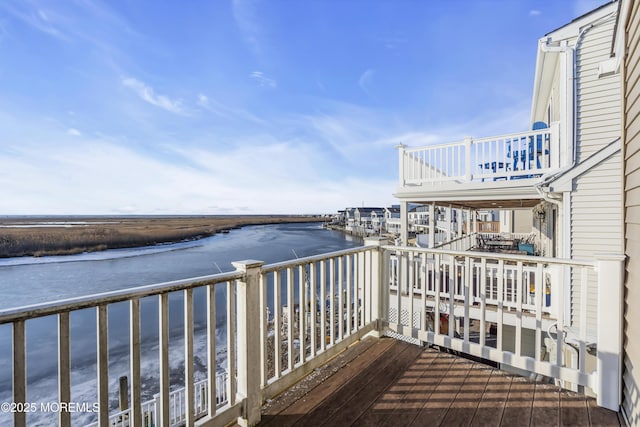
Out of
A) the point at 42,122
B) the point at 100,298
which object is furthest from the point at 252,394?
the point at 42,122

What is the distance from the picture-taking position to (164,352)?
4.49ft

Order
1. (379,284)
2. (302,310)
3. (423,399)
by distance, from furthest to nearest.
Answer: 1. (379,284)
2. (302,310)
3. (423,399)

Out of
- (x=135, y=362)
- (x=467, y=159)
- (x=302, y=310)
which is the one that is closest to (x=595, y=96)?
(x=467, y=159)

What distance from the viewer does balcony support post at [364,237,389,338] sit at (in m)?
2.96

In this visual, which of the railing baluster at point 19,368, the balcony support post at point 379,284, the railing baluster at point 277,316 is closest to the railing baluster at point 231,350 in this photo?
the railing baluster at point 277,316

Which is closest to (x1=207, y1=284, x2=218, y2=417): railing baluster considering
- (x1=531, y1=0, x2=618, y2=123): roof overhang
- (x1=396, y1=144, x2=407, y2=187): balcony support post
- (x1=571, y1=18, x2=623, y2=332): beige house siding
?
(x1=571, y1=18, x2=623, y2=332): beige house siding

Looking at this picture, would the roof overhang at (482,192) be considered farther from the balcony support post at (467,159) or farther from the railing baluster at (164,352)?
the railing baluster at (164,352)

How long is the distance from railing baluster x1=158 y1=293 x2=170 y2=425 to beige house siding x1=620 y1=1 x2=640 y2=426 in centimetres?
238

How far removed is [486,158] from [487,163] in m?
0.10

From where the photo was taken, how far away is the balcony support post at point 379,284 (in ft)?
9.71

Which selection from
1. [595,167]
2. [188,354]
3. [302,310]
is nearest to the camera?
[188,354]

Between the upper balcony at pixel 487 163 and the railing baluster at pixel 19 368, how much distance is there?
6.07 metres

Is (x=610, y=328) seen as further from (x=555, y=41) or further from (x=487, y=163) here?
(x=555, y=41)

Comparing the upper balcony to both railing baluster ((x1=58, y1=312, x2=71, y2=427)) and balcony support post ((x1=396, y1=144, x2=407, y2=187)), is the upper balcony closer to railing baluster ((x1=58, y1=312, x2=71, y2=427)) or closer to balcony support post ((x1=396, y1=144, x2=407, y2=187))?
balcony support post ((x1=396, y1=144, x2=407, y2=187))
